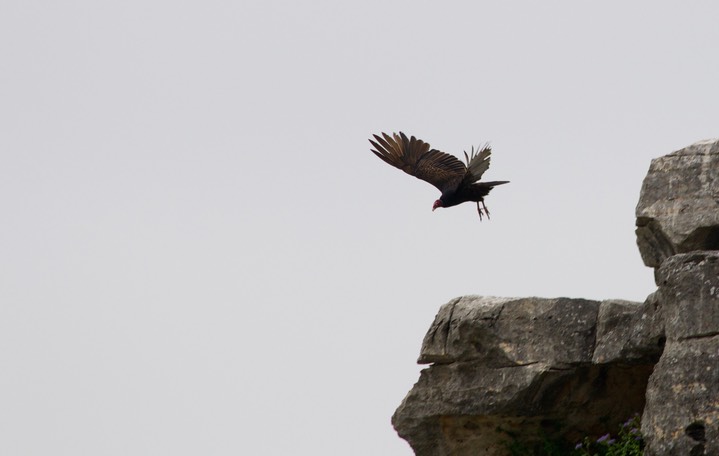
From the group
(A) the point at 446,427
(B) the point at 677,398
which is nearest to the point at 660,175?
(B) the point at 677,398

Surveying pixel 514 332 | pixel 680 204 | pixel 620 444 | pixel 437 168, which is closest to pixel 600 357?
pixel 620 444

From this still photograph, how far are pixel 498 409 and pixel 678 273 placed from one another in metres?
3.19

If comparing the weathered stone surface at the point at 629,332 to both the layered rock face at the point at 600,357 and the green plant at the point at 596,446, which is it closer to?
the layered rock face at the point at 600,357

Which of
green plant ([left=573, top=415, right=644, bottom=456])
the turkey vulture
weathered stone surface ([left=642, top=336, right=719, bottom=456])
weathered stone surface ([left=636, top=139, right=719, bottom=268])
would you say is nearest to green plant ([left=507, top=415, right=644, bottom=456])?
green plant ([left=573, top=415, right=644, bottom=456])

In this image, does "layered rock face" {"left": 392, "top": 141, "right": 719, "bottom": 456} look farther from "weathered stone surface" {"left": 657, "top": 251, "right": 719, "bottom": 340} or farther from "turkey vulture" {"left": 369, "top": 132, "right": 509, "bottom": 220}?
"turkey vulture" {"left": 369, "top": 132, "right": 509, "bottom": 220}

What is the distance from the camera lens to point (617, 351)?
13.4m

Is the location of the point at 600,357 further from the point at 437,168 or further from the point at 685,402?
the point at 437,168

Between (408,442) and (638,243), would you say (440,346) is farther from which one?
(638,243)

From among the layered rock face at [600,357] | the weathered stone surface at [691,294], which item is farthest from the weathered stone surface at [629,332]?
the weathered stone surface at [691,294]

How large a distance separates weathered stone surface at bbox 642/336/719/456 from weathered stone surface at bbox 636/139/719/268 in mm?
1395

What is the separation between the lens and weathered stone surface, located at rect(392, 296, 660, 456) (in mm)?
14031

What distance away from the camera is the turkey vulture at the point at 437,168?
55.0ft

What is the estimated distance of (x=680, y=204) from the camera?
13000mm

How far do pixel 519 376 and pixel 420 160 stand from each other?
4.26 m
